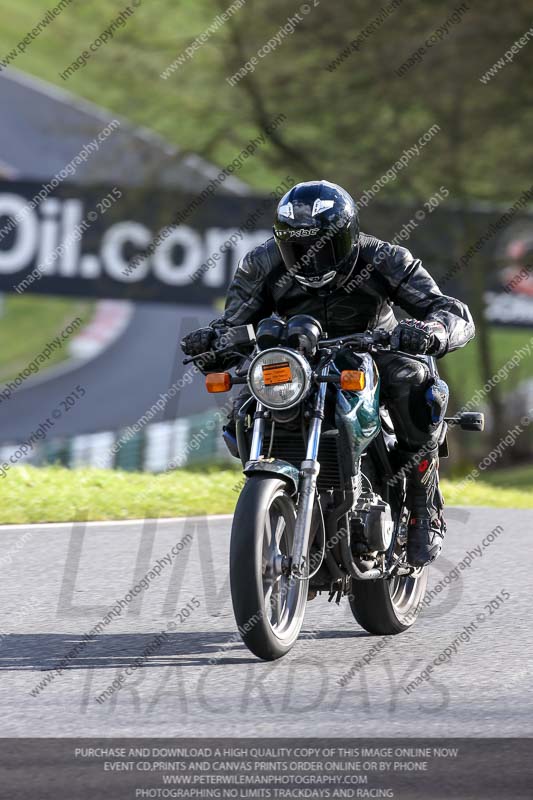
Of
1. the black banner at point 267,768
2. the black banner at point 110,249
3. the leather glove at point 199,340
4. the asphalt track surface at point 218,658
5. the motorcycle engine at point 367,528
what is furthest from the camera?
the black banner at point 110,249

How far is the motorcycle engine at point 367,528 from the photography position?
5.69 metres

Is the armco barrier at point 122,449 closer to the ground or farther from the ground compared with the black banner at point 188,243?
closer to the ground

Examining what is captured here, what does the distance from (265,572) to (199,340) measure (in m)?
1.09

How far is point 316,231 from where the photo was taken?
5.73 metres

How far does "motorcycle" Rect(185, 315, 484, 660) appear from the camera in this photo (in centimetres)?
527

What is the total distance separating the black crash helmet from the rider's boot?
37.6 inches

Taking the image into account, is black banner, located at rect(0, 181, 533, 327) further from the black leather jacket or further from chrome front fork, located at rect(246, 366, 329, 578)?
chrome front fork, located at rect(246, 366, 329, 578)

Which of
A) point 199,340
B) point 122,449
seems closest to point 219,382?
point 199,340

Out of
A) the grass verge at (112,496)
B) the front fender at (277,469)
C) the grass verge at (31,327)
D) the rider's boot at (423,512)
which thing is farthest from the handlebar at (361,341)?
the grass verge at (31,327)

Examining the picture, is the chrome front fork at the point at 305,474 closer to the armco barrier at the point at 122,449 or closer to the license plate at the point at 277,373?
the license plate at the point at 277,373

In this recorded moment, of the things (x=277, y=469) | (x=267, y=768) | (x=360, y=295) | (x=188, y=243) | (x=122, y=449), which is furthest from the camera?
(x=188, y=243)

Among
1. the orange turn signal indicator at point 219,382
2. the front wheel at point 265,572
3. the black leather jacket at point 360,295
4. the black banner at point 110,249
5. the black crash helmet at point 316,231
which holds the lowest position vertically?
the front wheel at point 265,572

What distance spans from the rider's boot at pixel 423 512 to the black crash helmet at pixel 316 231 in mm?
956

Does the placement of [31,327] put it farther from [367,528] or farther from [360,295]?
[367,528]
